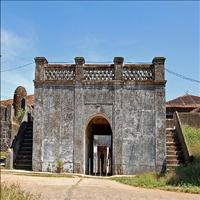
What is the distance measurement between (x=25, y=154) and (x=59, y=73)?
14.3ft

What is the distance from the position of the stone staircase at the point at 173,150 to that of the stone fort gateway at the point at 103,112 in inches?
16.6

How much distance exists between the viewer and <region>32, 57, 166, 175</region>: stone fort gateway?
17891 mm

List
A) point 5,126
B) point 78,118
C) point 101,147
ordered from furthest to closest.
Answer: point 101,147 < point 5,126 < point 78,118

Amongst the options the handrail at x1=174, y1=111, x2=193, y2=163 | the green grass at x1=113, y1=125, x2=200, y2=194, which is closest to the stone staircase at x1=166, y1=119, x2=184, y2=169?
the handrail at x1=174, y1=111, x2=193, y2=163

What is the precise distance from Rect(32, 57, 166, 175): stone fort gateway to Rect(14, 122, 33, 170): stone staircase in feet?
2.12

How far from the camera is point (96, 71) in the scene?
18.6 meters

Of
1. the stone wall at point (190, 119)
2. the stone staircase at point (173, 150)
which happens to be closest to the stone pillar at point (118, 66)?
the stone staircase at point (173, 150)

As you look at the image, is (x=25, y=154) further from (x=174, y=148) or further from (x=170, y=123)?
(x=170, y=123)

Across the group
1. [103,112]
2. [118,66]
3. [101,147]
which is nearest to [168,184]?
[103,112]

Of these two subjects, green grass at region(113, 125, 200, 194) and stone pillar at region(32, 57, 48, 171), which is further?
stone pillar at region(32, 57, 48, 171)

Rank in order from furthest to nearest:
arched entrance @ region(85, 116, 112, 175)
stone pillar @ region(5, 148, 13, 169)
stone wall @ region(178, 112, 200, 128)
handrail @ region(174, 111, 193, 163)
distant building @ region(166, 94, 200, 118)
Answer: distant building @ region(166, 94, 200, 118), arched entrance @ region(85, 116, 112, 175), stone wall @ region(178, 112, 200, 128), stone pillar @ region(5, 148, 13, 169), handrail @ region(174, 111, 193, 163)

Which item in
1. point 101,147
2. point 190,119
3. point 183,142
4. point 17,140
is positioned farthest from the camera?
point 101,147

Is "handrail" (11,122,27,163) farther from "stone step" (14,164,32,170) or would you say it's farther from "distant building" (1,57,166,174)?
"distant building" (1,57,166,174)

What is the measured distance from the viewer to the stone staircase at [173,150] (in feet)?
58.0
